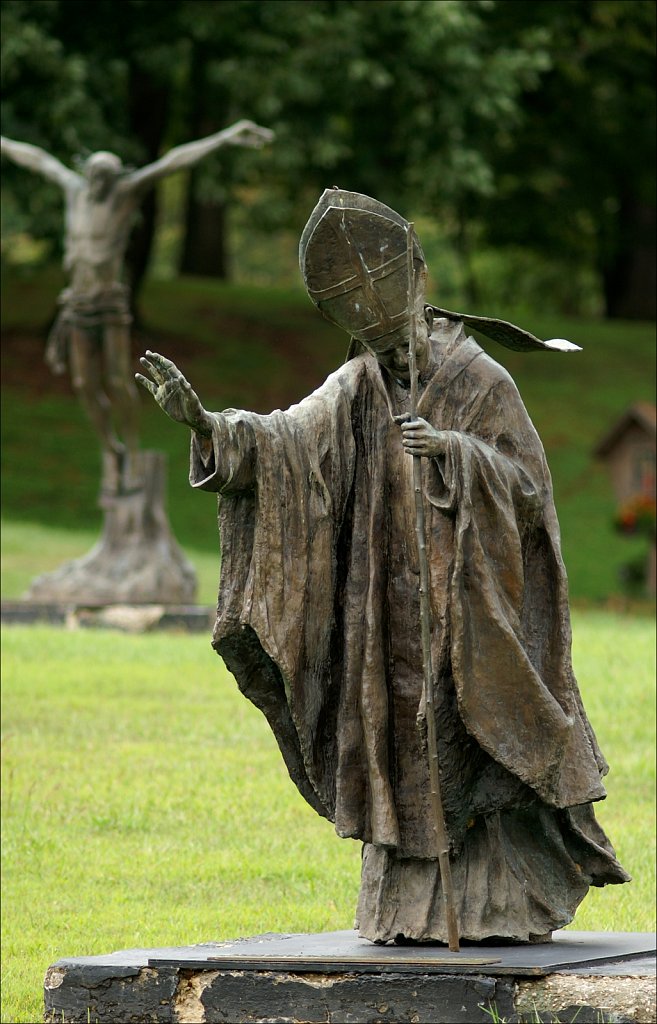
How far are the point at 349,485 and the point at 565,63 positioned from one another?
→ 74.1 feet

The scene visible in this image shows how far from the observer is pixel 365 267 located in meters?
5.98

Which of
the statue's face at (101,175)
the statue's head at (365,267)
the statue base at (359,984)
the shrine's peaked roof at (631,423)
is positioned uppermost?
the statue's face at (101,175)

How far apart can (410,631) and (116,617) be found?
9.41 meters

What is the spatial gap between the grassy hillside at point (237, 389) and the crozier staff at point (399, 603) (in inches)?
581

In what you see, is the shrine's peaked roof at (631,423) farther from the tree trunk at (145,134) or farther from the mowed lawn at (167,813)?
the tree trunk at (145,134)

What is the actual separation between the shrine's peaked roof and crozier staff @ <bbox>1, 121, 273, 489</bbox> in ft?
19.7

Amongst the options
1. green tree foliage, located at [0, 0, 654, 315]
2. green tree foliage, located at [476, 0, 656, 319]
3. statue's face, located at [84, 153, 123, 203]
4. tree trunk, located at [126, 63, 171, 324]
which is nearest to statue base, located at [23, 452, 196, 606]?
statue's face, located at [84, 153, 123, 203]

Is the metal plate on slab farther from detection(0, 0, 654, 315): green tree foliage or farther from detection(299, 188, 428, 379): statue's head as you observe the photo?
detection(0, 0, 654, 315): green tree foliage

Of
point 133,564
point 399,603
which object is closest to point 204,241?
point 133,564

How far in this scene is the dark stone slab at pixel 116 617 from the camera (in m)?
15.2

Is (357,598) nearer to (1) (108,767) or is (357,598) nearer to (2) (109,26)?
(1) (108,767)

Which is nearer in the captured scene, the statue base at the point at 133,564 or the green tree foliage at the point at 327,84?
the statue base at the point at 133,564

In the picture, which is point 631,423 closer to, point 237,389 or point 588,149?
point 237,389

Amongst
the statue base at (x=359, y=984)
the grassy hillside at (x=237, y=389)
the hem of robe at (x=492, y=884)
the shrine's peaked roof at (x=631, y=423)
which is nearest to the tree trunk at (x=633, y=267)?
the grassy hillside at (x=237, y=389)
